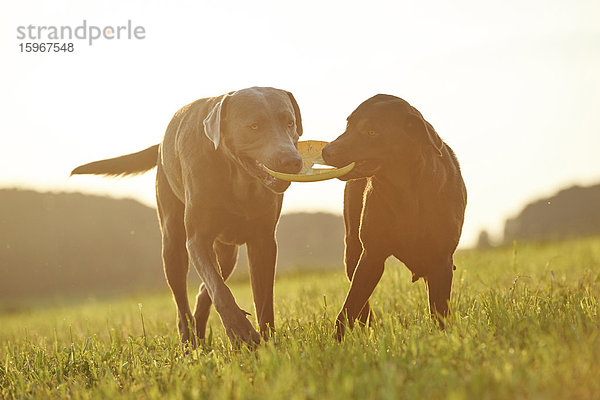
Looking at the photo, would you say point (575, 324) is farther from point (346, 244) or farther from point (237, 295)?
point (237, 295)

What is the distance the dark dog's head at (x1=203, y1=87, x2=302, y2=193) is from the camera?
4.26 metres

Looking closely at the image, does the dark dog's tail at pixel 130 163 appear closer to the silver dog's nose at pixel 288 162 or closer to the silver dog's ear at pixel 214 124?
the silver dog's ear at pixel 214 124

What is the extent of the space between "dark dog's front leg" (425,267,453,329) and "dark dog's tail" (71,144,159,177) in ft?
10.2

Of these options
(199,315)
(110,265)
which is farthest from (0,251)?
(199,315)

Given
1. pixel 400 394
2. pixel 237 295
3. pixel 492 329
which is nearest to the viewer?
pixel 400 394

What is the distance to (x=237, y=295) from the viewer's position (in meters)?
10.8

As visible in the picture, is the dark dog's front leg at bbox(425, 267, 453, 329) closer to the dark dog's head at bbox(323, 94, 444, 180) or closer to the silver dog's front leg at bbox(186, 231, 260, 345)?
the dark dog's head at bbox(323, 94, 444, 180)

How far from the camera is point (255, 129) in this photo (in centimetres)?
435

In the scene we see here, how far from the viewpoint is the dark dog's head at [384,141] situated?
4094mm

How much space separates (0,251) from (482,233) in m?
11.1

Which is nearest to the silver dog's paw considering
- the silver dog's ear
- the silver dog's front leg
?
the silver dog's front leg

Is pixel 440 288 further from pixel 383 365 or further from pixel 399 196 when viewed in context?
pixel 383 365

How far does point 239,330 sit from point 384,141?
156 cm

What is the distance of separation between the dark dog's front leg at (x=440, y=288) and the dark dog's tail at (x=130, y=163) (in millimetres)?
3118
